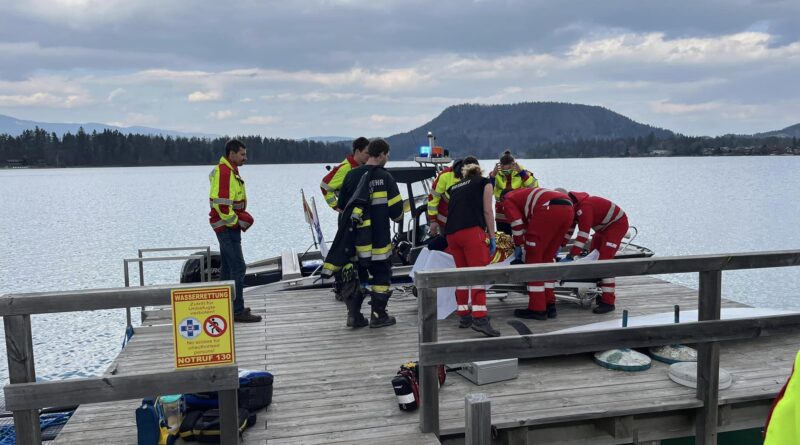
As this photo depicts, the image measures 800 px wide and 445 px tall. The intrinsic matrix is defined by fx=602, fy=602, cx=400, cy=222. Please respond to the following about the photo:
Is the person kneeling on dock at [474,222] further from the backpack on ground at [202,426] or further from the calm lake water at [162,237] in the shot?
the calm lake water at [162,237]

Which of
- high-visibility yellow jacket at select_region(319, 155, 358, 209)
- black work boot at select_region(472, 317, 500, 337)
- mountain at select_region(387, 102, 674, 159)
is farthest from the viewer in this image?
mountain at select_region(387, 102, 674, 159)

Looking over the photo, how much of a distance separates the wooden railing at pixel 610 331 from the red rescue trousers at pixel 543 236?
92.2 inches

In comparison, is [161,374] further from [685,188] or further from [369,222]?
[685,188]

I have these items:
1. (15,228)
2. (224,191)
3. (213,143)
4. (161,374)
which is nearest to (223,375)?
(161,374)

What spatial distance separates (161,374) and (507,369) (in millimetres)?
2676

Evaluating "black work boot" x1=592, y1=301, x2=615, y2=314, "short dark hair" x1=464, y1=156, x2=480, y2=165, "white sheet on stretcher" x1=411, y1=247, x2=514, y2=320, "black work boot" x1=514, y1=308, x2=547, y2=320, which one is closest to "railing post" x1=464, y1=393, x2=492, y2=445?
"white sheet on stretcher" x1=411, y1=247, x2=514, y2=320

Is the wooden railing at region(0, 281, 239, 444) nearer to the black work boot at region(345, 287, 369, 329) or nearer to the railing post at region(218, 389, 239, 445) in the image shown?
the railing post at region(218, 389, 239, 445)

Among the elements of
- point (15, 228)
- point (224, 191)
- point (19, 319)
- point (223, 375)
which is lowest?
point (15, 228)

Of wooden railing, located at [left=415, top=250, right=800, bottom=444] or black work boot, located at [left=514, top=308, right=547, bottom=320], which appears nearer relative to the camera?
wooden railing, located at [left=415, top=250, right=800, bottom=444]

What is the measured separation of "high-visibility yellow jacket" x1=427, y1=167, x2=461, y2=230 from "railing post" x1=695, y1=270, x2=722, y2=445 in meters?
3.38

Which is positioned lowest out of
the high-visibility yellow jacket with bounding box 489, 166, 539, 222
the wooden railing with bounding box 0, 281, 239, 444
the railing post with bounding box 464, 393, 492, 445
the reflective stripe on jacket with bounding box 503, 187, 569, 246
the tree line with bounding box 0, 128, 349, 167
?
the railing post with bounding box 464, 393, 492, 445

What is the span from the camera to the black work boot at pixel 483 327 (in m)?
6.00

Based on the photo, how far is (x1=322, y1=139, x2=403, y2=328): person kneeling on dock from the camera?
613 cm

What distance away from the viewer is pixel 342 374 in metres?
5.12
